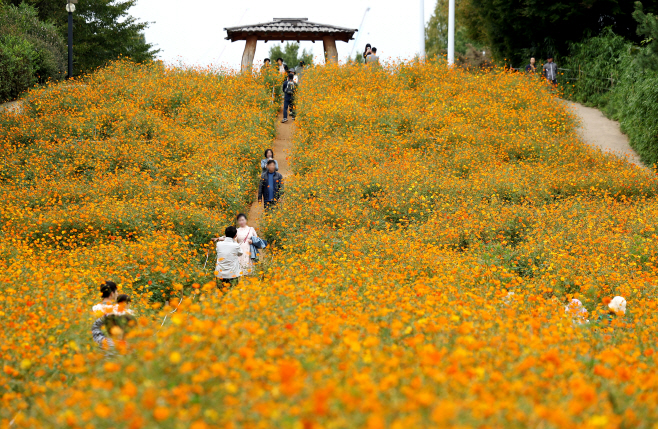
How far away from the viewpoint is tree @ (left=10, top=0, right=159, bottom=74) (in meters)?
28.3

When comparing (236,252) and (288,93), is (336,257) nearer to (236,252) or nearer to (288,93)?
(236,252)

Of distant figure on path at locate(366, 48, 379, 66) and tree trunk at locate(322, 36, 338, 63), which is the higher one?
tree trunk at locate(322, 36, 338, 63)

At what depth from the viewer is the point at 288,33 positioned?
76.8ft

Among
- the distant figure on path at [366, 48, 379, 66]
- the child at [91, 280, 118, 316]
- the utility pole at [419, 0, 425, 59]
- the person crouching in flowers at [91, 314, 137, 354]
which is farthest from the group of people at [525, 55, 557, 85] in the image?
the person crouching in flowers at [91, 314, 137, 354]

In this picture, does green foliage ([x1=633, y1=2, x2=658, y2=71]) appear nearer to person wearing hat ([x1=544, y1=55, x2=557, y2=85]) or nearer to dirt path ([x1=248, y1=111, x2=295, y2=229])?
dirt path ([x1=248, y1=111, x2=295, y2=229])

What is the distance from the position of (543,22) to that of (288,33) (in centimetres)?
1047

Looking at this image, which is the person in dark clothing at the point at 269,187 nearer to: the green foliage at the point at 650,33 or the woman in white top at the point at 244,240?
the woman in white top at the point at 244,240

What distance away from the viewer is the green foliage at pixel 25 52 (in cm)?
1877

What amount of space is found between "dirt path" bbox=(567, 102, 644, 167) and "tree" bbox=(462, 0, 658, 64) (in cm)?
405

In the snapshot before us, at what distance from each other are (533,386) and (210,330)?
1957 millimetres

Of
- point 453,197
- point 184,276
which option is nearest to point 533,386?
point 184,276

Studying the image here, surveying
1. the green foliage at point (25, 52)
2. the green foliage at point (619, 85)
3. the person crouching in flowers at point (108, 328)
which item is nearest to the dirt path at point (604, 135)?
the green foliage at point (619, 85)

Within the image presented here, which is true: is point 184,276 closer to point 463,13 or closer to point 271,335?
point 271,335

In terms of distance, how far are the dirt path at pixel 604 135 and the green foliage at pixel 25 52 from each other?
61.9ft
